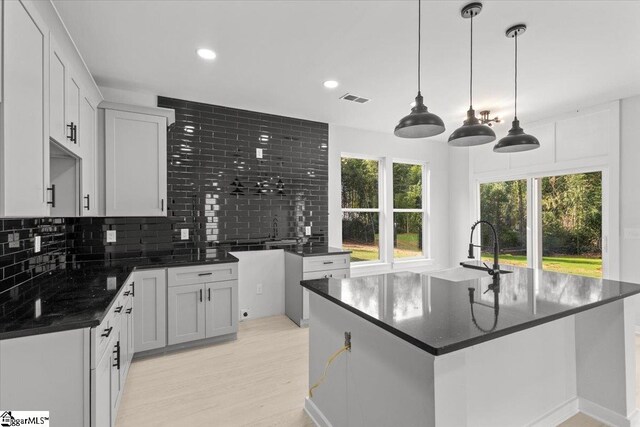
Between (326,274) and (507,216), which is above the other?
(507,216)

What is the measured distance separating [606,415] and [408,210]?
3671mm

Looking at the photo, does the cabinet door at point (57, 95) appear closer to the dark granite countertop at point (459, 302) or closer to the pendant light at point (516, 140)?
the dark granite countertop at point (459, 302)

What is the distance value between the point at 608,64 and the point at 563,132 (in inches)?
58.3

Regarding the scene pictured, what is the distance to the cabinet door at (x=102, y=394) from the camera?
4.99 ft

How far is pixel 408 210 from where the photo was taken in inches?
214

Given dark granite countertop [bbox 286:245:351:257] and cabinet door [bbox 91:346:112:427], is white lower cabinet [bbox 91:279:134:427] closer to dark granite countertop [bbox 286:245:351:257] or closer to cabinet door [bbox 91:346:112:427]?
cabinet door [bbox 91:346:112:427]

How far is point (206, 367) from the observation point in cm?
278

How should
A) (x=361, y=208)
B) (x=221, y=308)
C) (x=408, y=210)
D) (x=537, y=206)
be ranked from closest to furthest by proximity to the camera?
(x=221, y=308) < (x=537, y=206) < (x=361, y=208) < (x=408, y=210)

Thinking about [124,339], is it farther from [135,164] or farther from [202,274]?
[135,164]

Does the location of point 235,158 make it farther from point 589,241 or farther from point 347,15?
point 589,241

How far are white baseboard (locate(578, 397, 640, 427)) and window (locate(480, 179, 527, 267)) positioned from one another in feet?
9.47

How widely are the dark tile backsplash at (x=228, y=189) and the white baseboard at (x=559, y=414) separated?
3020 millimetres

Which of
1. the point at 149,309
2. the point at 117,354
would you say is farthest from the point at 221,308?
the point at 117,354

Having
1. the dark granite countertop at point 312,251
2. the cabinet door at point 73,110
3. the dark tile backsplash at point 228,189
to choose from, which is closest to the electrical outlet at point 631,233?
the dark granite countertop at point 312,251
